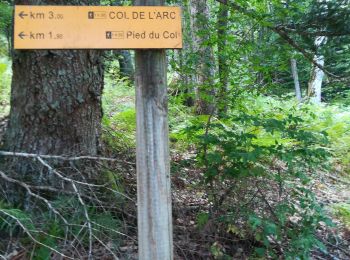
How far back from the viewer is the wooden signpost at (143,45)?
2.38 meters

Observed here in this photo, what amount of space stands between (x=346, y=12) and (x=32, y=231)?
3534mm

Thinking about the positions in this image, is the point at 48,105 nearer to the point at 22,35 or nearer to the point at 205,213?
the point at 22,35

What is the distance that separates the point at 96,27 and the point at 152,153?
31.2 inches

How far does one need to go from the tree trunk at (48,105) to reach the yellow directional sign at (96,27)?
1.27 metres

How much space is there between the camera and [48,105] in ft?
12.1

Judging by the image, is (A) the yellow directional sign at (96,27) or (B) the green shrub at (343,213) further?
(B) the green shrub at (343,213)

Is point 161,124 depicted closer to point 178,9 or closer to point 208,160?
point 178,9

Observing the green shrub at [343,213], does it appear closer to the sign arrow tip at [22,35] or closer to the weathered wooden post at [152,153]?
the weathered wooden post at [152,153]

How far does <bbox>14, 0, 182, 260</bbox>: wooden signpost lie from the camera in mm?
2385

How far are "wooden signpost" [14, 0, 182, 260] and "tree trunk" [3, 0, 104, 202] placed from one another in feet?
4.19

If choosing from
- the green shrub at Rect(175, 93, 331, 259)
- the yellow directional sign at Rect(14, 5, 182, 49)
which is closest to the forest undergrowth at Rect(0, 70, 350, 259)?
the green shrub at Rect(175, 93, 331, 259)

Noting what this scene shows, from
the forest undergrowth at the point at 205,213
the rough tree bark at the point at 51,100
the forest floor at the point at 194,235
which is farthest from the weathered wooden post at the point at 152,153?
the rough tree bark at the point at 51,100

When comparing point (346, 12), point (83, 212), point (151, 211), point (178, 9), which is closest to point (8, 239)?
point (83, 212)

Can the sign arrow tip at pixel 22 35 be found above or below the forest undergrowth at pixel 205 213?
above
